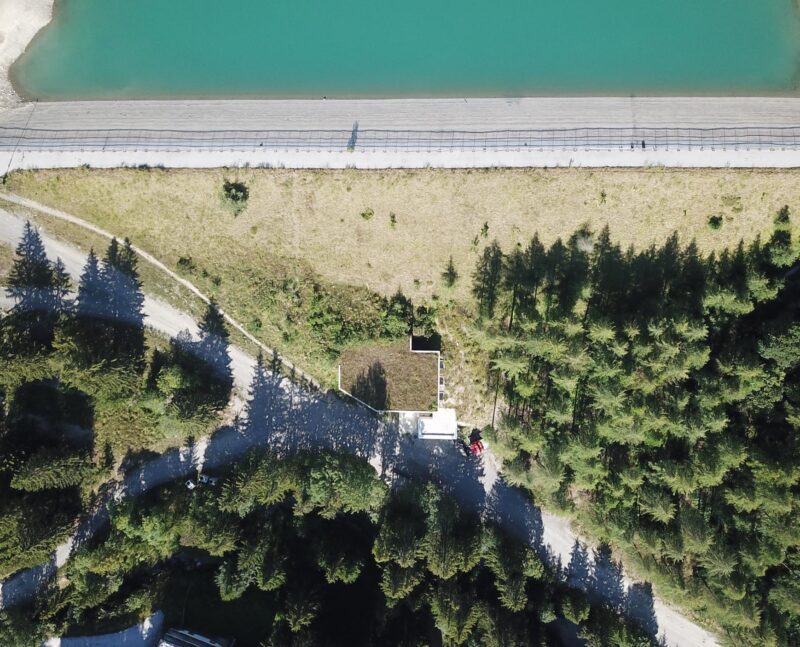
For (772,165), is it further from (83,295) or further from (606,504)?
(83,295)

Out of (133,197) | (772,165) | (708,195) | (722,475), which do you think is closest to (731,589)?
(722,475)

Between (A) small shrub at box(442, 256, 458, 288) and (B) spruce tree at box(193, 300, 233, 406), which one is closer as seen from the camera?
(A) small shrub at box(442, 256, 458, 288)

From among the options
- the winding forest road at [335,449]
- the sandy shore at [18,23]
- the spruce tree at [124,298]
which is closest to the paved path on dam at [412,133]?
the sandy shore at [18,23]

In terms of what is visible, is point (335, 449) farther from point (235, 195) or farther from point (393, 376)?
point (235, 195)

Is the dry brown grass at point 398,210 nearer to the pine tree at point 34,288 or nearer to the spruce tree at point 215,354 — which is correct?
the pine tree at point 34,288

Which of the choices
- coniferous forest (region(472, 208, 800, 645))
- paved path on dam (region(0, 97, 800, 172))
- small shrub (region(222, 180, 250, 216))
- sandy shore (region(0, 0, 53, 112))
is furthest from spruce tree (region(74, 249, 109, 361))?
coniferous forest (region(472, 208, 800, 645))

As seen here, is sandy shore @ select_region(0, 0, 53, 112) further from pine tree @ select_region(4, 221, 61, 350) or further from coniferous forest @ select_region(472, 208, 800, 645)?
coniferous forest @ select_region(472, 208, 800, 645)
